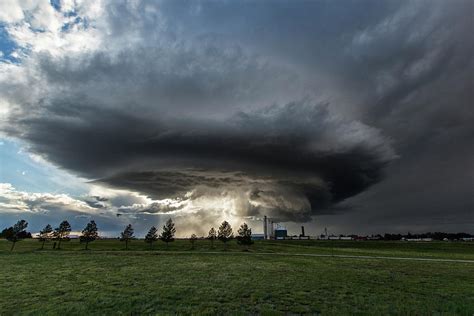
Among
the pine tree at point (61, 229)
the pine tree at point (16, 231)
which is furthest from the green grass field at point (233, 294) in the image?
the pine tree at point (61, 229)

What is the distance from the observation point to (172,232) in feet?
486

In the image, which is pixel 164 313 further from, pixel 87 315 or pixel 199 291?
pixel 199 291

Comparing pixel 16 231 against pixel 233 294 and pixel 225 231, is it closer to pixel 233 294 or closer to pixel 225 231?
pixel 225 231

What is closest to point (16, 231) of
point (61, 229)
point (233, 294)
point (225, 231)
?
point (61, 229)

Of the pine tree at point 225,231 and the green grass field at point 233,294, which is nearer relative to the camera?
the green grass field at point 233,294

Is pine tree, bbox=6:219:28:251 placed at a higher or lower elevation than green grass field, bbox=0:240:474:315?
higher

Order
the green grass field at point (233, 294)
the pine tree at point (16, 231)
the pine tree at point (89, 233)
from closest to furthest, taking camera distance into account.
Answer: the green grass field at point (233, 294) → the pine tree at point (16, 231) → the pine tree at point (89, 233)

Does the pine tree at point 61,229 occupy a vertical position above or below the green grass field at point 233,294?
above

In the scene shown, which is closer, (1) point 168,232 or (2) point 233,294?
(2) point 233,294

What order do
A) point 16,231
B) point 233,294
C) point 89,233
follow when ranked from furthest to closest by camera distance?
point 89,233
point 16,231
point 233,294

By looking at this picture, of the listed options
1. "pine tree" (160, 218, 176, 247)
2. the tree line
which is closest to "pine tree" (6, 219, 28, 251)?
the tree line

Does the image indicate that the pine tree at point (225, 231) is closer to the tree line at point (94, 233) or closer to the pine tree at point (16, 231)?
the tree line at point (94, 233)

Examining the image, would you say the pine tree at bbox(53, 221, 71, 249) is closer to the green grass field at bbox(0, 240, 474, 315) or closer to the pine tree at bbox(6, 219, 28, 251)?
the pine tree at bbox(6, 219, 28, 251)

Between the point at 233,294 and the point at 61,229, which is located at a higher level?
the point at 61,229
